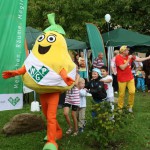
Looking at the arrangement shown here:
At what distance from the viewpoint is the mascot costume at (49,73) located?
607 centimetres

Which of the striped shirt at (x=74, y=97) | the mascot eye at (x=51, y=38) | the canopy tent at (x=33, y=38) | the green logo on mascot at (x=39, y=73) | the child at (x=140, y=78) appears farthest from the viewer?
the child at (x=140, y=78)

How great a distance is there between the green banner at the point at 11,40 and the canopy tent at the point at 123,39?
34.7ft

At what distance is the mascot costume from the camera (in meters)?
6.07

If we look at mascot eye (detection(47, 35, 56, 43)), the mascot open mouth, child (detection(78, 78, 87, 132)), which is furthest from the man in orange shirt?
the mascot open mouth

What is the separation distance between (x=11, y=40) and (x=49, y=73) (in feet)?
3.29

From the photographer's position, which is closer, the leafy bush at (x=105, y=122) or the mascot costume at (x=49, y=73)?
the mascot costume at (x=49, y=73)

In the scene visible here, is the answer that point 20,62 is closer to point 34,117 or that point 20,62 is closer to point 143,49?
point 34,117

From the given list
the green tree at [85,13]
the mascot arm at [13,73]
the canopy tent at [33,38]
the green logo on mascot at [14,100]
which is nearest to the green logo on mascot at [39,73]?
the mascot arm at [13,73]

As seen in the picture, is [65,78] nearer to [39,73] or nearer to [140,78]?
Result: [39,73]

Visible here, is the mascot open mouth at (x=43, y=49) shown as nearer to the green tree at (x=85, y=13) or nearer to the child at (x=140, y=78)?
the child at (x=140, y=78)

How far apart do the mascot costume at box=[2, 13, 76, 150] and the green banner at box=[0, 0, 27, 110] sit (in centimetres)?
30

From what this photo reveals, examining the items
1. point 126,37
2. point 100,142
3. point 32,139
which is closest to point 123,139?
point 100,142

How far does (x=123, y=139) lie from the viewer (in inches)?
276

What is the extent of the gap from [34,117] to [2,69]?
61.6 inches
